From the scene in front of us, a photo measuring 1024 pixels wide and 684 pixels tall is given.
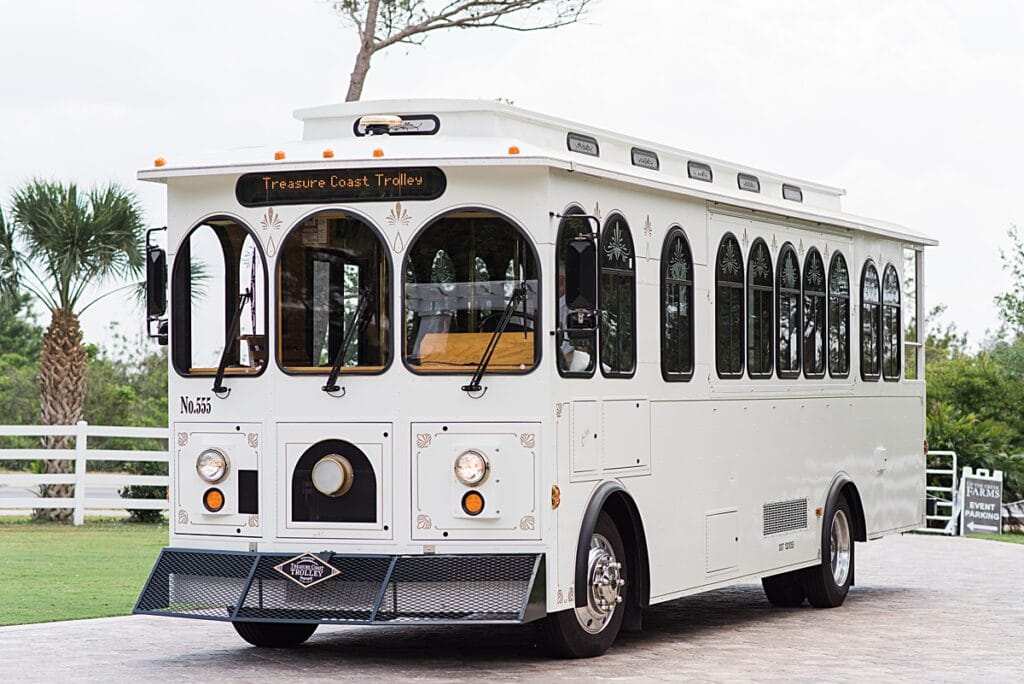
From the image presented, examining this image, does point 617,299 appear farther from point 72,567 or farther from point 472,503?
point 72,567

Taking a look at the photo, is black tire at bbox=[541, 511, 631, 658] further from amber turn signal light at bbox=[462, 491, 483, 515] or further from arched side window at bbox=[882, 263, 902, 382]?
arched side window at bbox=[882, 263, 902, 382]

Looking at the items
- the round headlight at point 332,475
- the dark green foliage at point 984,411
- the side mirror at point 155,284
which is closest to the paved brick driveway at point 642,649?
the round headlight at point 332,475

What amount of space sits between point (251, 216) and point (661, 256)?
2753mm

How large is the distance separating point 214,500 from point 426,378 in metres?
1.52

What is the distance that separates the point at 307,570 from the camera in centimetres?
1094

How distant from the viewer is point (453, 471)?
1083 cm

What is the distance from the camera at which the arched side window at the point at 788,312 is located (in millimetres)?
14477

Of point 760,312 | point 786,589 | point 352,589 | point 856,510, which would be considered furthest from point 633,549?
point 856,510

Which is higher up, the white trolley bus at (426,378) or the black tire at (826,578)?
the white trolley bus at (426,378)

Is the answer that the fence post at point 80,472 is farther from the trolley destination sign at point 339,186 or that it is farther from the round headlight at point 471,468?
the round headlight at point 471,468

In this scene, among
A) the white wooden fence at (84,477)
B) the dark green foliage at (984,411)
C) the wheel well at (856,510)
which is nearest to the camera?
the wheel well at (856,510)

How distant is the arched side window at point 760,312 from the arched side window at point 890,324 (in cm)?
280

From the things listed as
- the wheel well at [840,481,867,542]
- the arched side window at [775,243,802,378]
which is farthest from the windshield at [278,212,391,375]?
the wheel well at [840,481,867,542]

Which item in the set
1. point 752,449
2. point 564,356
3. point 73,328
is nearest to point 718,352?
point 752,449
